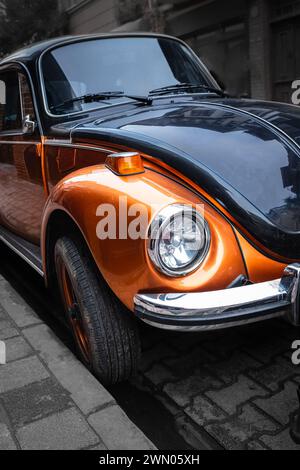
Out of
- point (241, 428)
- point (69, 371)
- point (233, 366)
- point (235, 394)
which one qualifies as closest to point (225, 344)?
point (233, 366)

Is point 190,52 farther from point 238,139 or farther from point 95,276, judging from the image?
point 95,276

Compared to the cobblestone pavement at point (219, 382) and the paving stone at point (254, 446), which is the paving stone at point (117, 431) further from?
the paving stone at point (254, 446)

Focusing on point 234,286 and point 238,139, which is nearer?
point 234,286

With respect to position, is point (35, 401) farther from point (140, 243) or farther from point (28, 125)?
point (28, 125)

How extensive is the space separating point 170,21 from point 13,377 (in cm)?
1285

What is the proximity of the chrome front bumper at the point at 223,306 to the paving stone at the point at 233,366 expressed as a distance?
0.78 metres

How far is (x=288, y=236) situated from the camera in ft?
6.95

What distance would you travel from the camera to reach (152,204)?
79.7 inches

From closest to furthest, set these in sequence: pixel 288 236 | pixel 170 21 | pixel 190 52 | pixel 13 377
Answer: pixel 288 236 → pixel 13 377 → pixel 190 52 → pixel 170 21

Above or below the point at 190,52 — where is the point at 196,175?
below

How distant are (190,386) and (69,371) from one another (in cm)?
66

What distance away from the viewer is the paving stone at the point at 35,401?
2221mm
